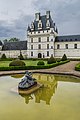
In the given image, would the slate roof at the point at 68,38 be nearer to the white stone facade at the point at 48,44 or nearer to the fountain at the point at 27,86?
the white stone facade at the point at 48,44

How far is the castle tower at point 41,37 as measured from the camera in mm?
54819

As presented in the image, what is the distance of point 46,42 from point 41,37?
101 inches

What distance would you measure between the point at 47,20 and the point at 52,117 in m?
50.8

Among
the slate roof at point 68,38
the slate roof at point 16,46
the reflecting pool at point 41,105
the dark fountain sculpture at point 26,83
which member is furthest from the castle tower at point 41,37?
the reflecting pool at point 41,105

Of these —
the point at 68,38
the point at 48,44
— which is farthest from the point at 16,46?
the point at 68,38

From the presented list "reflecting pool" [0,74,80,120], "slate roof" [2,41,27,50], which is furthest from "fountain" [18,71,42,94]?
"slate roof" [2,41,27,50]

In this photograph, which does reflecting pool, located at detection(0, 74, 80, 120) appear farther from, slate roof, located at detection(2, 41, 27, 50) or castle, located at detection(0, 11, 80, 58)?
slate roof, located at detection(2, 41, 27, 50)

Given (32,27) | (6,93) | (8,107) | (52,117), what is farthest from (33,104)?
(32,27)

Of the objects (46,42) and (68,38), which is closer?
(68,38)

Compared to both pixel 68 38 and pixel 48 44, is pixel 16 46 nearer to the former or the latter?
pixel 48 44

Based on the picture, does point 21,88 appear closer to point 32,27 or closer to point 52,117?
point 52,117

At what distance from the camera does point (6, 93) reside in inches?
439

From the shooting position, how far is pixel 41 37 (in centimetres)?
5641

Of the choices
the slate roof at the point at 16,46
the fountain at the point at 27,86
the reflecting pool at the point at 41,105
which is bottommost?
the reflecting pool at the point at 41,105
